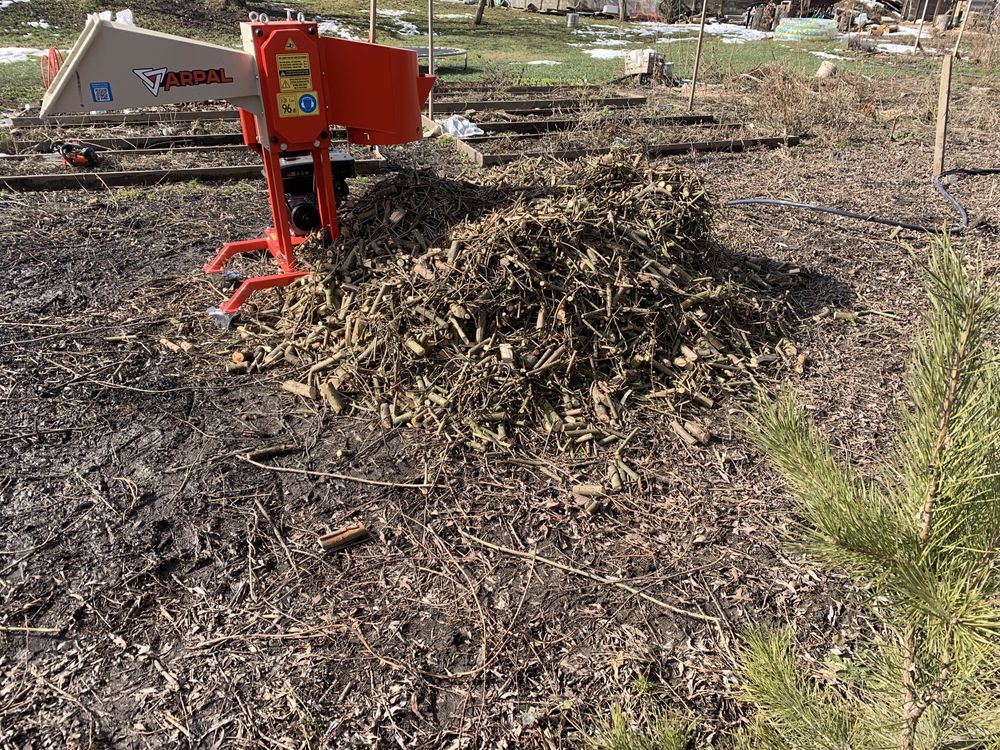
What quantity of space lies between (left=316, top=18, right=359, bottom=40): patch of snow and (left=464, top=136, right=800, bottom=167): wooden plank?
14605 mm

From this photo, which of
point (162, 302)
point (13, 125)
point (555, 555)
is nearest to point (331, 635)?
point (555, 555)

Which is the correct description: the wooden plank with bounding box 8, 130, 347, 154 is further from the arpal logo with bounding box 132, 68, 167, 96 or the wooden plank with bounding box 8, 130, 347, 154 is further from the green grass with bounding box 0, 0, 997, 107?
the arpal logo with bounding box 132, 68, 167, 96

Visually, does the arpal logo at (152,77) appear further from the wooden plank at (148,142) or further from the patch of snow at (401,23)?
the patch of snow at (401,23)

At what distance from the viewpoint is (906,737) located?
47.7 inches

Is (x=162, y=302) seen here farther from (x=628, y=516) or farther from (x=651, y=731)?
(x=651, y=731)

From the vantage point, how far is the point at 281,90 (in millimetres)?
3941

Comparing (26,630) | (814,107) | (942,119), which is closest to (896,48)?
(814,107)

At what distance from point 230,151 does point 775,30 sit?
26227 millimetres

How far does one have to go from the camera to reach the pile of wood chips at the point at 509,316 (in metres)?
3.85

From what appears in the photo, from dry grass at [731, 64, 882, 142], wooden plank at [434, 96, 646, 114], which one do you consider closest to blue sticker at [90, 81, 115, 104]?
wooden plank at [434, 96, 646, 114]

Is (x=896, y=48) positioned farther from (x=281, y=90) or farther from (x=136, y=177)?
(x=281, y=90)

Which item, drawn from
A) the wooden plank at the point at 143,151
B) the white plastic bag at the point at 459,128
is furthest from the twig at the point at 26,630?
the white plastic bag at the point at 459,128

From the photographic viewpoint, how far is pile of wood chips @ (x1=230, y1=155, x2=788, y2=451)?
385 cm

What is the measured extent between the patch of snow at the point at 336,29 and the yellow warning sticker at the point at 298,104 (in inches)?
754
